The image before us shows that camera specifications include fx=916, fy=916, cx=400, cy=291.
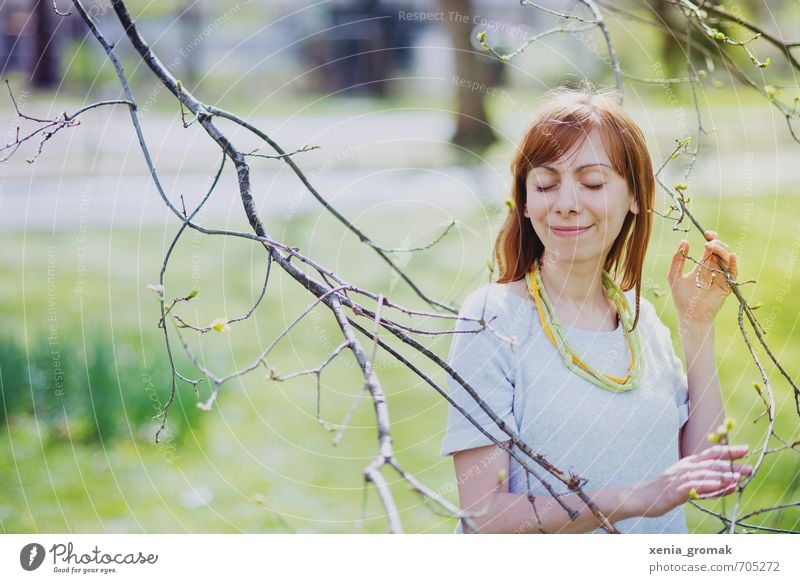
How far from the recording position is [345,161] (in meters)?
1.89

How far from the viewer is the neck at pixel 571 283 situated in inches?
39.0

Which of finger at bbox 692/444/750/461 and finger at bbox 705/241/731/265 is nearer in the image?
finger at bbox 692/444/750/461

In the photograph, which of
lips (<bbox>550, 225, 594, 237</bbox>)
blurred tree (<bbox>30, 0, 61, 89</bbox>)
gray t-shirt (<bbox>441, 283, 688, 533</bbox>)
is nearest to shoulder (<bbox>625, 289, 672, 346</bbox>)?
gray t-shirt (<bbox>441, 283, 688, 533</bbox>)

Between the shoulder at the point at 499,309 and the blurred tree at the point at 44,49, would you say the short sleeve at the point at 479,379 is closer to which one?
the shoulder at the point at 499,309

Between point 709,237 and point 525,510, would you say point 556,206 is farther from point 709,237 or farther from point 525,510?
point 525,510

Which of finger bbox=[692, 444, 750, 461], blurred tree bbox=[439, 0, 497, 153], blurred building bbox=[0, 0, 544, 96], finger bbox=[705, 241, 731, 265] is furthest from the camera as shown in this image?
blurred tree bbox=[439, 0, 497, 153]

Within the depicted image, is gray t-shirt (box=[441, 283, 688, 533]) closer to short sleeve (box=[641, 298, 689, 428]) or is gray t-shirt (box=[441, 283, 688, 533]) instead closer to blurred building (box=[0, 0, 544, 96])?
short sleeve (box=[641, 298, 689, 428])

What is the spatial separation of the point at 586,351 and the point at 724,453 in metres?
0.17

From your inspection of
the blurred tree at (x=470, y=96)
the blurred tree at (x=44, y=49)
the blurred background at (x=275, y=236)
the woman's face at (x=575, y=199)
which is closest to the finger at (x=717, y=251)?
the woman's face at (x=575, y=199)

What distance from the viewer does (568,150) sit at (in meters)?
0.95

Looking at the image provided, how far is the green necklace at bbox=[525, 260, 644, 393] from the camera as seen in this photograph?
95 centimetres

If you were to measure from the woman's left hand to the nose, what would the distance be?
0.45 feet
